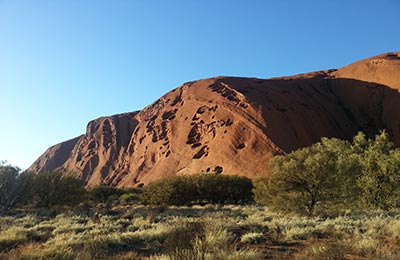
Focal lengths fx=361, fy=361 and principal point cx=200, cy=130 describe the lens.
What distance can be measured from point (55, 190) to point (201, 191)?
1614 centimetres

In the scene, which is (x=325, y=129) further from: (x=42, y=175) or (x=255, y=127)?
(x=42, y=175)

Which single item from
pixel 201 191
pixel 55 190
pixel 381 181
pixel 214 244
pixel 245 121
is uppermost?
pixel 245 121

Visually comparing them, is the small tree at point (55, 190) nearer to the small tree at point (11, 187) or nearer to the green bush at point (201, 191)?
the small tree at point (11, 187)

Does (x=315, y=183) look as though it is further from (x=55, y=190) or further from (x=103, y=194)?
(x=103, y=194)

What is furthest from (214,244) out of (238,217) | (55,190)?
(55,190)

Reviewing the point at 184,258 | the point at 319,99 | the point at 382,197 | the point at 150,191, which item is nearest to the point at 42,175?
the point at 150,191

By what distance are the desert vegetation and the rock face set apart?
582 inches

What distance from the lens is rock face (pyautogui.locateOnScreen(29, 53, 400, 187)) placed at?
5912cm

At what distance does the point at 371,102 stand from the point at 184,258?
231 feet

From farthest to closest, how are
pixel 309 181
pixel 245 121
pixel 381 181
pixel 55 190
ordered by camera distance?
pixel 245 121 → pixel 55 190 → pixel 381 181 → pixel 309 181

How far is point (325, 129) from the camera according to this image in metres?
62.1

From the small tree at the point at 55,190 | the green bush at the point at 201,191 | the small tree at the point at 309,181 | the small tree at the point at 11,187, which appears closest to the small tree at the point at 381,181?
the small tree at the point at 309,181

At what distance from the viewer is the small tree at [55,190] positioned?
3494 centimetres

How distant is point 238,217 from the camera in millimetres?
20438
